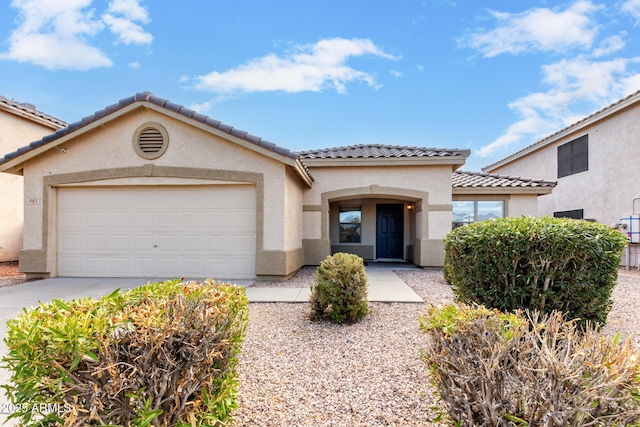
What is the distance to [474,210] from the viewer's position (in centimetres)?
1297

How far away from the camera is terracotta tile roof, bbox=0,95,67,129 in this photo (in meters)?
13.3

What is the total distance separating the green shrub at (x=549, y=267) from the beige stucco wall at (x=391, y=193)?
7.40 m

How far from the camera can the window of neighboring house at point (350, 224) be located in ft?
47.7

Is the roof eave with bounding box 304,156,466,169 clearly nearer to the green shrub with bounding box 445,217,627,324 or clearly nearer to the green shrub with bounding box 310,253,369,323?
the green shrub with bounding box 310,253,369,323

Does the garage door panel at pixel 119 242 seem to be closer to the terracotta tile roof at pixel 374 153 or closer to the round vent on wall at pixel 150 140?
the round vent on wall at pixel 150 140

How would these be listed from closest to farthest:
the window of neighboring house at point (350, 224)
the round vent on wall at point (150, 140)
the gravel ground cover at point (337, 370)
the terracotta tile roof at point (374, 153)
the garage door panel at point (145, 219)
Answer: the gravel ground cover at point (337, 370), the round vent on wall at point (150, 140), the garage door panel at point (145, 219), the terracotta tile roof at point (374, 153), the window of neighboring house at point (350, 224)

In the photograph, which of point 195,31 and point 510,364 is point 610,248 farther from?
point 195,31

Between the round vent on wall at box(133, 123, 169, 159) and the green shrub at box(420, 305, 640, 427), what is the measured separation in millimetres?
9403

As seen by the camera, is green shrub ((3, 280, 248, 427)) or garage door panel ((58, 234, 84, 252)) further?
garage door panel ((58, 234, 84, 252))

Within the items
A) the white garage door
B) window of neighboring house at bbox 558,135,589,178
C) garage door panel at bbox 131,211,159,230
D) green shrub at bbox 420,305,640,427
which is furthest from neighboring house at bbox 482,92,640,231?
garage door panel at bbox 131,211,159,230

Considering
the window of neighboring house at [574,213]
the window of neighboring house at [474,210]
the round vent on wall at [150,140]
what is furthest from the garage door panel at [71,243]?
the window of neighboring house at [574,213]

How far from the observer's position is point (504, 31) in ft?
36.8

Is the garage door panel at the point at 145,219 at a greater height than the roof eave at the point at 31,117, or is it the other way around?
the roof eave at the point at 31,117

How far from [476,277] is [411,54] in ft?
38.6
